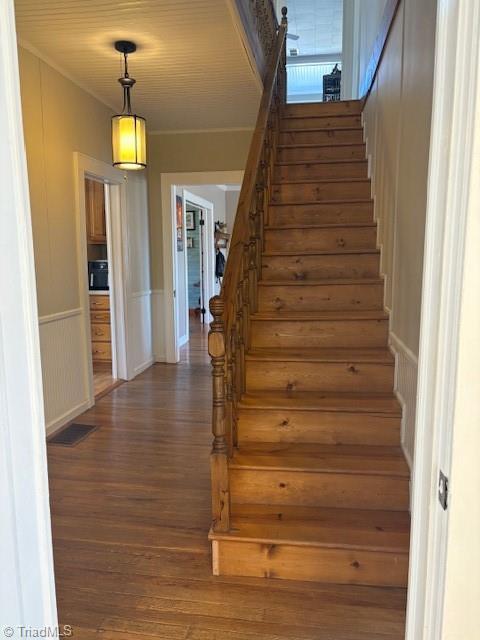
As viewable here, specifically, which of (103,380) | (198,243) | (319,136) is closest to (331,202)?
(319,136)

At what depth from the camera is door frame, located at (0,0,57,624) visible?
795 millimetres

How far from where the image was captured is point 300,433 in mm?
2395

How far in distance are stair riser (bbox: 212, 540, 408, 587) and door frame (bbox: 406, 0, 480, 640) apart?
0.97 metres

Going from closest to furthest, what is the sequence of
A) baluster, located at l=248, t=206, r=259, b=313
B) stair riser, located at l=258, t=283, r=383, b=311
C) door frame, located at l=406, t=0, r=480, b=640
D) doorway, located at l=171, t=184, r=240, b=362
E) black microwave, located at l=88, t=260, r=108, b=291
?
door frame, located at l=406, t=0, r=480, b=640 → baluster, located at l=248, t=206, r=259, b=313 → stair riser, located at l=258, t=283, r=383, b=311 → black microwave, located at l=88, t=260, r=108, b=291 → doorway, located at l=171, t=184, r=240, b=362

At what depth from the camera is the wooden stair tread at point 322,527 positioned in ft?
6.28

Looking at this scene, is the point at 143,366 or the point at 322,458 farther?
the point at 143,366

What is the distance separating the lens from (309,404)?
2412 millimetres

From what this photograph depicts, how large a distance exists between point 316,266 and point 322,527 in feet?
6.06

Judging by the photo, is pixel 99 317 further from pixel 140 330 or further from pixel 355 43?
pixel 355 43

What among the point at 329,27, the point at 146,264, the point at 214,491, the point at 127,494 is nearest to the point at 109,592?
the point at 214,491

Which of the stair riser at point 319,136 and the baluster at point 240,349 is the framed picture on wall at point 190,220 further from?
the baluster at point 240,349

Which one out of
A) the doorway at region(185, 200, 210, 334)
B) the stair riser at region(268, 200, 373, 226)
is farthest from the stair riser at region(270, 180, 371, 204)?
the doorway at region(185, 200, 210, 334)

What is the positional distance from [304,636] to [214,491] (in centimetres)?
61

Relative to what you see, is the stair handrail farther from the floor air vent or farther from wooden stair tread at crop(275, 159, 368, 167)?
the floor air vent
